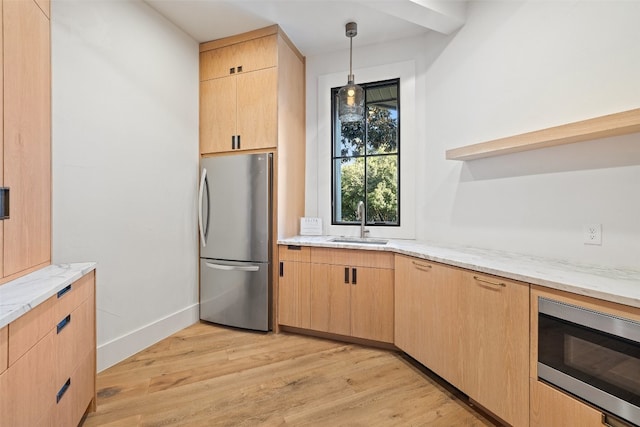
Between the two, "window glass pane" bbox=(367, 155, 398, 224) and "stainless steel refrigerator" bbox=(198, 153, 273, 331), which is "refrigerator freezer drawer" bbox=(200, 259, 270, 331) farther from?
Result: "window glass pane" bbox=(367, 155, 398, 224)

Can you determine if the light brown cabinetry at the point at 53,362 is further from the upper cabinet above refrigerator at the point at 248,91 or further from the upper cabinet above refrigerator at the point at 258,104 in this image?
the upper cabinet above refrigerator at the point at 248,91

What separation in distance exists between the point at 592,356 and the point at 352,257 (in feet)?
5.31

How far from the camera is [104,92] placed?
2.18 m

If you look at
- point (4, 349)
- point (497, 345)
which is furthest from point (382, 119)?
point (4, 349)

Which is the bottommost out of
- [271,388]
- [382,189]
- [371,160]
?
[271,388]

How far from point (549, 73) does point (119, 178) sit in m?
3.14

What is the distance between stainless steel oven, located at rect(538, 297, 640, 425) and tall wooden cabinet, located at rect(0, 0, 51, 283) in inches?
97.5

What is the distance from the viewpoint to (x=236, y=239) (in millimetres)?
2908

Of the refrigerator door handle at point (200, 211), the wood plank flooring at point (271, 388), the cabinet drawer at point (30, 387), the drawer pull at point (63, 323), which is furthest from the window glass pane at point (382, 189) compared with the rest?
the cabinet drawer at point (30, 387)

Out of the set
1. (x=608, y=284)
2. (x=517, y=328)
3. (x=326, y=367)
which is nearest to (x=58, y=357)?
(x=326, y=367)

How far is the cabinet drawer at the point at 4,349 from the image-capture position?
942mm

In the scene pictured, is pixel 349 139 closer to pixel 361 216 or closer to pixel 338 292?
pixel 361 216

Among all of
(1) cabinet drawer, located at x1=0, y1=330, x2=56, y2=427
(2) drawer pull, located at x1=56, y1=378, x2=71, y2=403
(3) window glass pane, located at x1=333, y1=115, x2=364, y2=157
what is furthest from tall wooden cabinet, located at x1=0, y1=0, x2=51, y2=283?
(3) window glass pane, located at x1=333, y1=115, x2=364, y2=157

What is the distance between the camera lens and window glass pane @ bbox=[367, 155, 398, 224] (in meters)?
3.11
